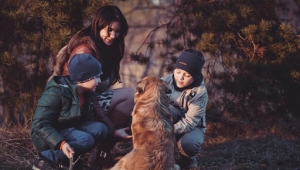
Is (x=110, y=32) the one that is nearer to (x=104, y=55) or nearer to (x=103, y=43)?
(x=103, y=43)

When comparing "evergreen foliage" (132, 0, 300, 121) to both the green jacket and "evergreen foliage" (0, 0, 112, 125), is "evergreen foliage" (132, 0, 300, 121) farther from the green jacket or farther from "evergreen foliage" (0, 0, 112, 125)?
the green jacket

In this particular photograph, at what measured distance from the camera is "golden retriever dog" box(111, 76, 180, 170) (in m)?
4.36

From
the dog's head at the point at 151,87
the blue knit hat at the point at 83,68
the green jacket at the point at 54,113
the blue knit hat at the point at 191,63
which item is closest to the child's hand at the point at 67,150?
the green jacket at the point at 54,113

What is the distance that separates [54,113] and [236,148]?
3.08 metres

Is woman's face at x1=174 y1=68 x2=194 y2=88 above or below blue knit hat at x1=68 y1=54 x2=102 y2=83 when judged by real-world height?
below

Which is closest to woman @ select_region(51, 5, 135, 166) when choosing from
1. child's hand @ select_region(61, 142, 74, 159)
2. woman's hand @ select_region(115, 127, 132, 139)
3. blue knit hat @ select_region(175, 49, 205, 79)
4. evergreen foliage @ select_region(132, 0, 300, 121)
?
woman's hand @ select_region(115, 127, 132, 139)

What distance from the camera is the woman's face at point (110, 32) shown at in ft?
18.7

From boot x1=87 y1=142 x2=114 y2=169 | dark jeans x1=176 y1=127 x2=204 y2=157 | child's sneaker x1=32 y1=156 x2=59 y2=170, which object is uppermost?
dark jeans x1=176 y1=127 x2=204 y2=157

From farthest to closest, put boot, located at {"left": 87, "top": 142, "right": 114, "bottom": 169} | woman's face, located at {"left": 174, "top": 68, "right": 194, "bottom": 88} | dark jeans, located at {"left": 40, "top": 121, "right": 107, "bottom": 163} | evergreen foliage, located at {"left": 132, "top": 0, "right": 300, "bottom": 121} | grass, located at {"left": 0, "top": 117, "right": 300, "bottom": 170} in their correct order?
evergreen foliage, located at {"left": 132, "top": 0, "right": 300, "bottom": 121}, grass, located at {"left": 0, "top": 117, "right": 300, "bottom": 170}, boot, located at {"left": 87, "top": 142, "right": 114, "bottom": 169}, woman's face, located at {"left": 174, "top": 68, "right": 194, "bottom": 88}, dark jeans, located at {"left": 40, "top": 121, "right": 107, "bottom": 163}

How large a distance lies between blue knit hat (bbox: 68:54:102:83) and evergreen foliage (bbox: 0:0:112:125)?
1.38 m

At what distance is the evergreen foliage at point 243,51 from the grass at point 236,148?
272mm

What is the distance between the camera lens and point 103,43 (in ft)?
18.9

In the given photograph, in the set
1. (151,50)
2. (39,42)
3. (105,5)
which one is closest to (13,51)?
(39,42)

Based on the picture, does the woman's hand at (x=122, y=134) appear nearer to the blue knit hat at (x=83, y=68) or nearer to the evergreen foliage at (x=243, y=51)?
the blue knit hat at (x=83, y=68)
